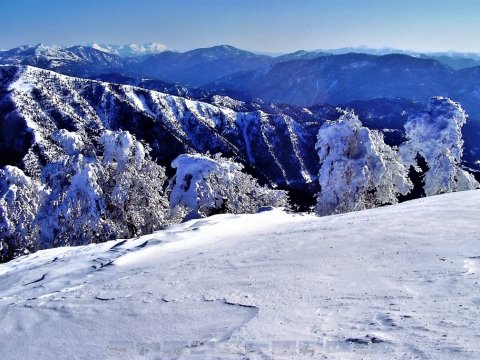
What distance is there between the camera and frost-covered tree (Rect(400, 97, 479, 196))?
36469 millimetres

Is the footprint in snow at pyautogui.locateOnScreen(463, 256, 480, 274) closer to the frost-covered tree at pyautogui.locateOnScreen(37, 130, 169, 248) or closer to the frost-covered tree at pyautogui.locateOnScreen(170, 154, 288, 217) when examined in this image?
the frost-covered tree at pyautogui.locateOnScreen(170, 154, 288, 217)

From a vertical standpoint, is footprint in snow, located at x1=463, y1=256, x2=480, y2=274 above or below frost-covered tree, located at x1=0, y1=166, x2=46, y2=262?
above

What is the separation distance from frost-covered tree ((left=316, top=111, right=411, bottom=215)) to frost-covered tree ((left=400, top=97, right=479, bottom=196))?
719cm

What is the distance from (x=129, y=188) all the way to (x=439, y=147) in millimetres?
27529

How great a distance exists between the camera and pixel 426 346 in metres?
3.97

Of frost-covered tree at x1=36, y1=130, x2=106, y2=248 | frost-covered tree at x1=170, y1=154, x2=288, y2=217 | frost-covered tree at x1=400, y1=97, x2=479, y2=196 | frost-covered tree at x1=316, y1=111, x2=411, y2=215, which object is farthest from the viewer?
frost-covered tree at x1=400, y1=97, x2=479, y2=196

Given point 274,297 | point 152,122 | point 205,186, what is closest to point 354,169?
point 205,186

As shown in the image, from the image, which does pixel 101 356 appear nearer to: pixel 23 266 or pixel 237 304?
pixel 237 304

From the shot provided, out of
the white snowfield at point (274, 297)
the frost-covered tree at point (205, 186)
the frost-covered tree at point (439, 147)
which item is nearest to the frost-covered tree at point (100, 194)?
the frost-covered tree at point (205, 186)

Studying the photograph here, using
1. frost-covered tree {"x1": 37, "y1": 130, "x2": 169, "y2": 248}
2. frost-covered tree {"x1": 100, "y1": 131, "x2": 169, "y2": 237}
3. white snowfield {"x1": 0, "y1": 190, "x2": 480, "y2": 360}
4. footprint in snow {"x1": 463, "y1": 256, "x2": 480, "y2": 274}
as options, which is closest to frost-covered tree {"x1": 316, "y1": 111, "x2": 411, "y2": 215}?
frost-covered tree {"x1": 37, "y1": 130, "x2": 169, "y2": 248}

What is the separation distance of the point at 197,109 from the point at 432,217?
190m

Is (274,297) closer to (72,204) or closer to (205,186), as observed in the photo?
(72,204)

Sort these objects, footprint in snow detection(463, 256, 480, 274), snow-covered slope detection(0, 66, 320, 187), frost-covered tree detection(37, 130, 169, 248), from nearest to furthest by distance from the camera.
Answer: footprint in snow detection(463, 256, 480, 274)
frost-covered tree detection(37, 130, 169, 248)
snow-covered slope detection(0, 66, 320, 187)

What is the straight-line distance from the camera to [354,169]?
1139 inches
